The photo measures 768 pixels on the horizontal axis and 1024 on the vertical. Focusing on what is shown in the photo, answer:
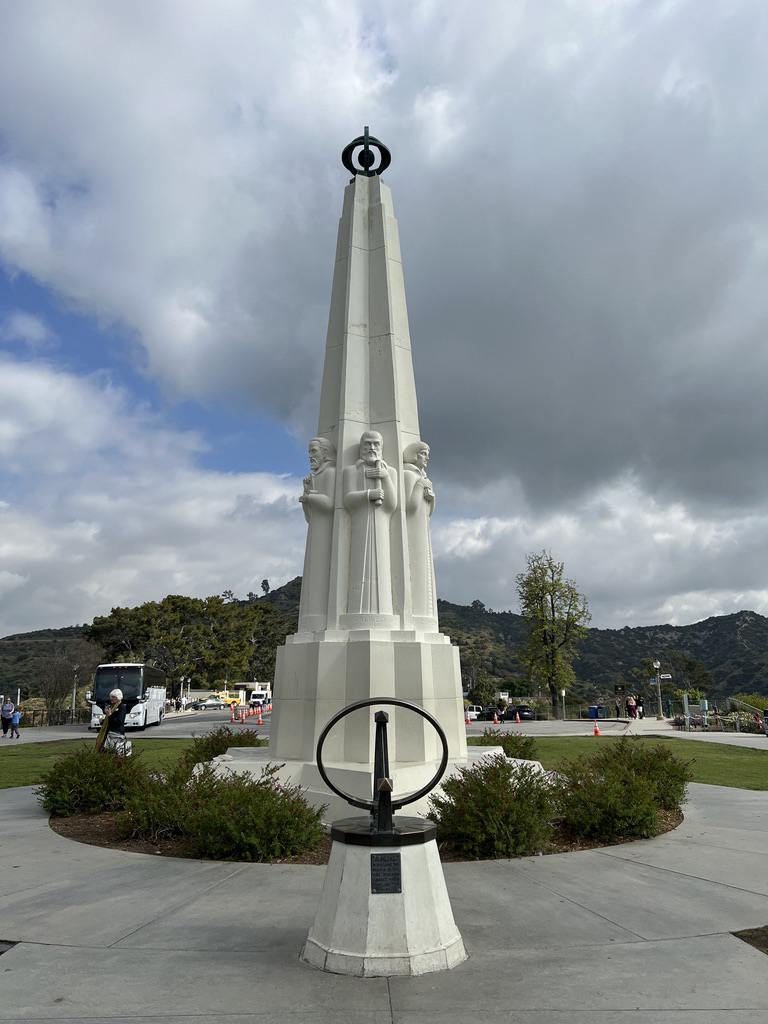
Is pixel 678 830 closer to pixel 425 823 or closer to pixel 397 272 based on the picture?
pixel 425 823

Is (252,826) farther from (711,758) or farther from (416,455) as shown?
(711,758)

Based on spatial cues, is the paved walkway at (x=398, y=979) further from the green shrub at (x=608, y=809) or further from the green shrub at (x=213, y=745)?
the green shrub at (x=213, y=745)

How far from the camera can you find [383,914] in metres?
4.32

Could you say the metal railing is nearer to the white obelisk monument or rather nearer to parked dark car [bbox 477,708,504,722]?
parked dark car [bbox 477,708,504,722]

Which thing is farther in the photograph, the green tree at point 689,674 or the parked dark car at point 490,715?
the green tree at point 689,674

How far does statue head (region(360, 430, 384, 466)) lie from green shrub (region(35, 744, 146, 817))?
569cm

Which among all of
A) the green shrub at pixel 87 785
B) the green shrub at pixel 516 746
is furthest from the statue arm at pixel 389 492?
the green shrub at pixel 87 785

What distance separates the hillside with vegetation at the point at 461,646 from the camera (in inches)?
2566

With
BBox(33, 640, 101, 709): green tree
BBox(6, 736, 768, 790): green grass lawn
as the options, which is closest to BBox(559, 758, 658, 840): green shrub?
BBox(6, 736, 768, 790): green grass lawn

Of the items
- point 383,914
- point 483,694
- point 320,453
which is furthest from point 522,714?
point 383,914

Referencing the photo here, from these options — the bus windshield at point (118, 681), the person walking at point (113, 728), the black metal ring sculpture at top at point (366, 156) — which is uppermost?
the black metal ring sculpture at top at point (366, 156)

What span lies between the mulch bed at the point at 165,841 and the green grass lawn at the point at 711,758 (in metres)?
2.48

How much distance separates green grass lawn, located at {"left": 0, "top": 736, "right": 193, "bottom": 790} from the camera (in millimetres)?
14642

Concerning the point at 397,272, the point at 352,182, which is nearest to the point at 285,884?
the point at 397,272
